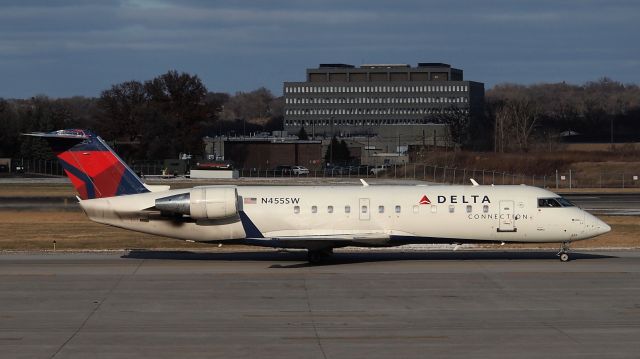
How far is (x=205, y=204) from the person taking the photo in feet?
106

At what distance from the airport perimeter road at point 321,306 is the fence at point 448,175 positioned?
51.3m

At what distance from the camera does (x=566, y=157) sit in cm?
10206

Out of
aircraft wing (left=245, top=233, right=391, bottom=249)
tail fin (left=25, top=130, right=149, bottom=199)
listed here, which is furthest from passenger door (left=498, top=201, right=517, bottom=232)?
tail fin (left=25, top=130, right=149, bottom=199)

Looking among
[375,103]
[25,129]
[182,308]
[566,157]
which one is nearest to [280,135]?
[375,103]

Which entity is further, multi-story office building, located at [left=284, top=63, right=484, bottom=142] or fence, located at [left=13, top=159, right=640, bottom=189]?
multi-story office building, located at [left=284, top=63, right=484, bottom=142]

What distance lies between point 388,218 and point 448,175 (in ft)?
226

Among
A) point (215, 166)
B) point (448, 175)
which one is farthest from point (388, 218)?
point (215, 166)

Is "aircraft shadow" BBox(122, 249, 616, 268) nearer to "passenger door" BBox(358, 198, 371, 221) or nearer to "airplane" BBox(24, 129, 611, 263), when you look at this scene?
"airplane" BBox(24, 129, 611, 263)

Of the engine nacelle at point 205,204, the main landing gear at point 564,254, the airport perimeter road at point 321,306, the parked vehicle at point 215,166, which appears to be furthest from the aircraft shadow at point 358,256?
the parked vehicle at point 215,166

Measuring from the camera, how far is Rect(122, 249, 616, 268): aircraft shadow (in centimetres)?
3469

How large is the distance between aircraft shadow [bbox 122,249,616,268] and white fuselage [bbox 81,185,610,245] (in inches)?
69.0

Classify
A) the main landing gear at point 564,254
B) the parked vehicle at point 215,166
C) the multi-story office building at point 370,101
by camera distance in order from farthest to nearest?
1. the multi-story office building at point 370,101
2. the parked vehicle at point 215,166
3. the main landing gear at point 564,254

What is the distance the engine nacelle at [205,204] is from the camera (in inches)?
1270

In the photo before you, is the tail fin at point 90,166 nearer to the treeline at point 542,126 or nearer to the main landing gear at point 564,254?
the main landing gear at point 564,254
